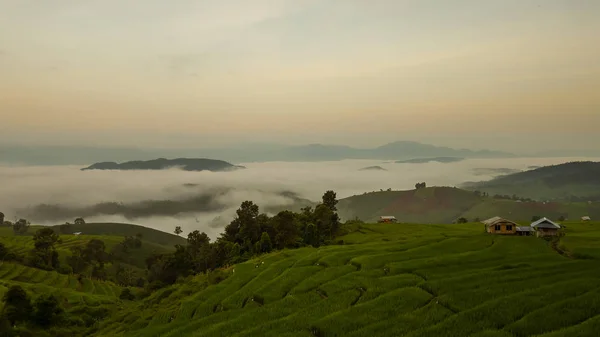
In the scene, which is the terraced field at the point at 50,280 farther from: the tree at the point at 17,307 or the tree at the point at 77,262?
the tree at the point at 77,262

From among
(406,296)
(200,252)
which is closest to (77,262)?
(200,252)

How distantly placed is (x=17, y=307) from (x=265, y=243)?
153 feet

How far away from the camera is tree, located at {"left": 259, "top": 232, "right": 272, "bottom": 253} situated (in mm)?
90375

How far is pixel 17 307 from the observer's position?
58.5m

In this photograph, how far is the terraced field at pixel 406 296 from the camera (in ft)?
94.1

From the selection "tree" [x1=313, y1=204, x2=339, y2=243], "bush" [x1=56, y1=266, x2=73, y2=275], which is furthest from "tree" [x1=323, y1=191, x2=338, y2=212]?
"bush" [x1=56, y1=266, x2=73, y2=275]

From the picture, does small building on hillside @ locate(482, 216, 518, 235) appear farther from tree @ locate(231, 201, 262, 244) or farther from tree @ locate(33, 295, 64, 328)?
tree @ locate(33, 295, 64, 328)

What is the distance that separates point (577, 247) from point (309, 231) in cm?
6121

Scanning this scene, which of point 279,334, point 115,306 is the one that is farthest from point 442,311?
point 115,306

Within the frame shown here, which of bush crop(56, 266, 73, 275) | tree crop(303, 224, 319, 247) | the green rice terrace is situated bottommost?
bush crop(56, 266, 73, 275)

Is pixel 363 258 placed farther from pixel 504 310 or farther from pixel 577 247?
pixel 577 247

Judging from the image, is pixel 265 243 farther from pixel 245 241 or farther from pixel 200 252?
pixel 200 252

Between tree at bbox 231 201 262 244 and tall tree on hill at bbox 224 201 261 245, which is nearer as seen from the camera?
tree at bbox 231 201 262 244

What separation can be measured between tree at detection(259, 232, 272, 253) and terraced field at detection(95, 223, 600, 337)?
112 feet
